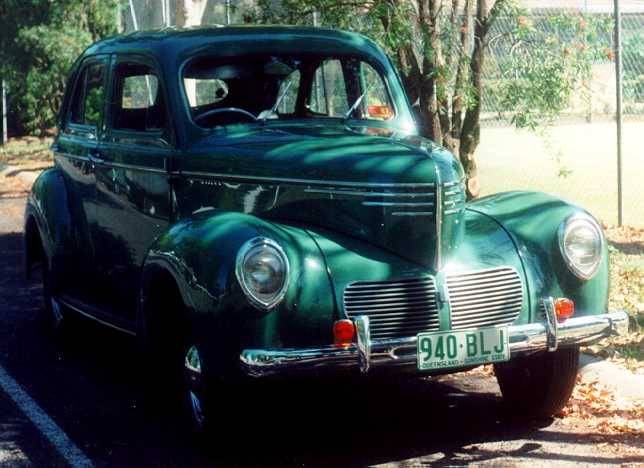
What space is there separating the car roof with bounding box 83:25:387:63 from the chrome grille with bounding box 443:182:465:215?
1600mm

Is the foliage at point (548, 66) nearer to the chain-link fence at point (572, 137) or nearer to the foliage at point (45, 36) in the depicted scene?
the chain-link fence at point (572, 137)

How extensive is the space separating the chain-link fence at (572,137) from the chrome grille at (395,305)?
490 centimetres

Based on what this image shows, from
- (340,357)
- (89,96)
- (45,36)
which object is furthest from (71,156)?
(45,36)

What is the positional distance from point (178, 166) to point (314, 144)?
812mm

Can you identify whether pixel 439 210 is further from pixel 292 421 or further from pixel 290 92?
pixel 290 92

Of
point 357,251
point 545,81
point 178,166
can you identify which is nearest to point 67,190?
point 178,166

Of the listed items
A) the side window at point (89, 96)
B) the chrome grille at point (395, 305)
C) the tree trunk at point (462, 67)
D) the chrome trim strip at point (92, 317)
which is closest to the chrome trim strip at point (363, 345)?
the chrome grille at point (395, 305)

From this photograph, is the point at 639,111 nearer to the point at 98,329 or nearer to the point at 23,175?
the point at 23,175

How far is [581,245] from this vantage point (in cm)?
627

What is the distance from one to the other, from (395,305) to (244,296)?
0.70 metres

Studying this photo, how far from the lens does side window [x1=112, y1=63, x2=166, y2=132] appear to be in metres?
7.20

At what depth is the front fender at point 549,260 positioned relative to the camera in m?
6.12

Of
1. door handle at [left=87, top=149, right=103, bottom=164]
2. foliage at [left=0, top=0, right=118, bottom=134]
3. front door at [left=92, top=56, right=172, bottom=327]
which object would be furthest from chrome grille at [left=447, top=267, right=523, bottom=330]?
foliage at [left=0, top=0, right=118, bottom=134]

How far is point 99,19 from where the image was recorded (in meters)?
22.7
